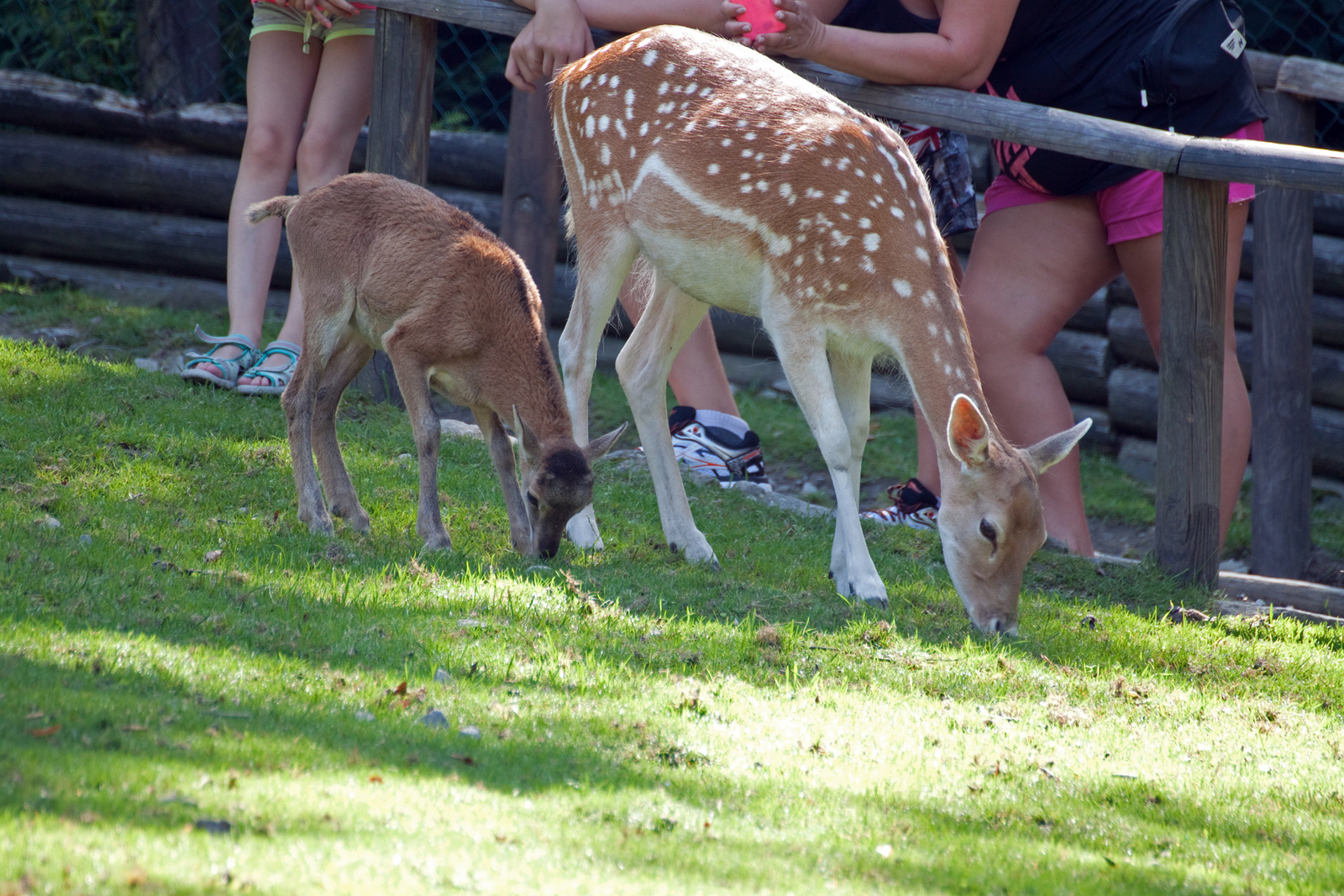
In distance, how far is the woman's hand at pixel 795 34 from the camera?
588 cm

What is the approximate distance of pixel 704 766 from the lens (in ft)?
10.8

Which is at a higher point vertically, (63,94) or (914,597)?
(63,94)

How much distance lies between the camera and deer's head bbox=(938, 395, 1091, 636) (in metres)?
4.90

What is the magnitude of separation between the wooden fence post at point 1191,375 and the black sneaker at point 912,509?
1171 millimetres

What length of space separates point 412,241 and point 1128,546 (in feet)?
17.0

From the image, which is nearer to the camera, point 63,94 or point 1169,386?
point 1169,386

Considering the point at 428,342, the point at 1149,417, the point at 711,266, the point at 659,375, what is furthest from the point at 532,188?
the point at 1149,417

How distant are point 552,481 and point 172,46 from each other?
713 centimetres

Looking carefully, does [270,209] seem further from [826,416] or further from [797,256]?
[826,416]

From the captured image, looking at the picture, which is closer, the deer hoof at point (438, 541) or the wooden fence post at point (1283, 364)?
the deer hoof at point (438, 541)

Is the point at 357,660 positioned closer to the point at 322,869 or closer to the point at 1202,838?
the point at 322,869

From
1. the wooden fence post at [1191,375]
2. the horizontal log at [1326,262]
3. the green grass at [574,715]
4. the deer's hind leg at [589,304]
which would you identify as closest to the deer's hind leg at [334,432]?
the green grass at [574,715]

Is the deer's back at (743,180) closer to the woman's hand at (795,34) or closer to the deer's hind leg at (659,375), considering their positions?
the woman's hand at (795,34)

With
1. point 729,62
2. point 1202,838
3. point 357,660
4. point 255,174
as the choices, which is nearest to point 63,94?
point 255,174
